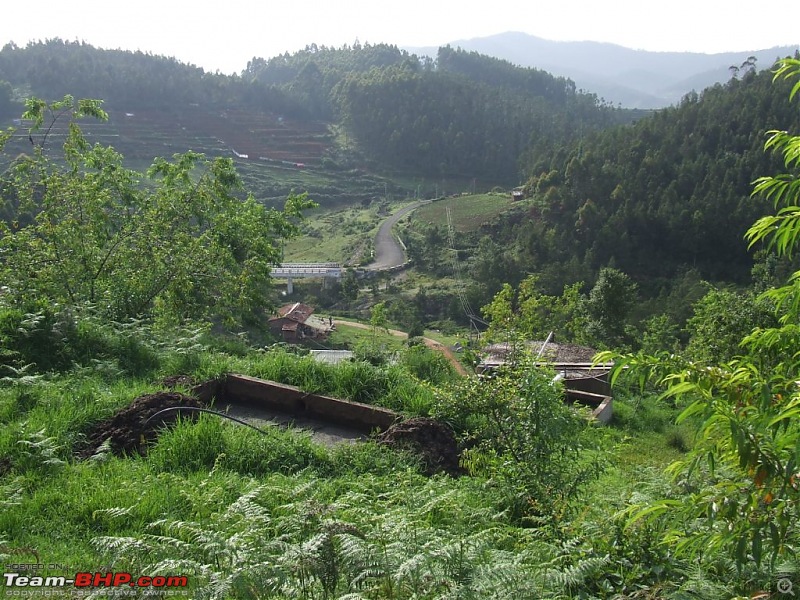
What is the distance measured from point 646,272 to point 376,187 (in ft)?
141

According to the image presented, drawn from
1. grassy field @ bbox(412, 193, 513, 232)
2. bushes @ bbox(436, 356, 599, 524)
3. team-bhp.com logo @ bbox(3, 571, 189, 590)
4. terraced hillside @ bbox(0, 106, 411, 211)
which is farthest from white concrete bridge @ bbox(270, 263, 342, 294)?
team-bhp.com logo @ bbox(3, 571, 189, 590)

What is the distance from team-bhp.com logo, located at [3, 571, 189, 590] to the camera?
2710 millimetres

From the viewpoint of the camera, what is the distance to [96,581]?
2828 mm

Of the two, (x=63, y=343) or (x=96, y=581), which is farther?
(x=63, y=343)

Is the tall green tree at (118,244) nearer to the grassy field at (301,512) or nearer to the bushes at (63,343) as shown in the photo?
the bushes at (63,343)

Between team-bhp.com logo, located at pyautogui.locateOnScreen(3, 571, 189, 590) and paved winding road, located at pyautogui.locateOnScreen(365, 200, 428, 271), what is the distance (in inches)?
2142

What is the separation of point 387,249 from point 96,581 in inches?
2417

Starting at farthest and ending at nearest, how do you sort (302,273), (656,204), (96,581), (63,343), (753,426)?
(302,273)
(656,204)
(63,343)
(96,581)
(753,426)

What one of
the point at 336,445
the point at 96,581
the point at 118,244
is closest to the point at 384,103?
the point at 118,244

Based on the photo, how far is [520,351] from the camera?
15.5ft

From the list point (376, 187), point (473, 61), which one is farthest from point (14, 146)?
point (473, 61)

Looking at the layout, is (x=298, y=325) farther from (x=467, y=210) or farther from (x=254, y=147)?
(x=254, y=147)

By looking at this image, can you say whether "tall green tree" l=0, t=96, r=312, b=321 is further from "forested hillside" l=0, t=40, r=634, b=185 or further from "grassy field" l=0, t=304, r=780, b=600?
"forested hillside" l=0, t=40, r=634, b=185

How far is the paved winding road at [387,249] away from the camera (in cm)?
5969
